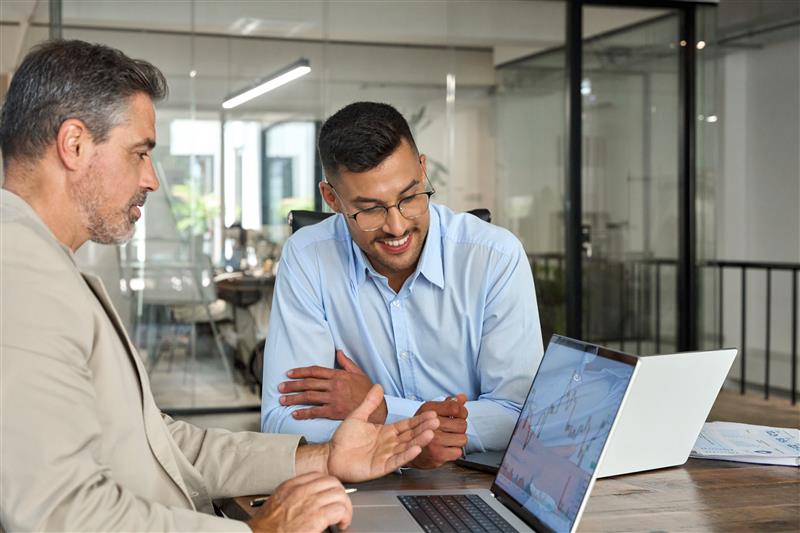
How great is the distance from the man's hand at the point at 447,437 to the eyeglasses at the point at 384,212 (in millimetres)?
416

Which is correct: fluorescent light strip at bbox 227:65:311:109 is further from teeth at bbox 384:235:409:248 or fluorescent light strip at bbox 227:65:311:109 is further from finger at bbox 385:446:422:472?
finger at bbox 385:446:422:472

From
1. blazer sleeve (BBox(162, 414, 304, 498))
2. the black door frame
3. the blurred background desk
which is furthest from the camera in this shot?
the black door frame

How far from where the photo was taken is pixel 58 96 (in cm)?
126

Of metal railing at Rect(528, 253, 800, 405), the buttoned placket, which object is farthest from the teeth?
metal railing at Rect(528, 253, 800, 405)

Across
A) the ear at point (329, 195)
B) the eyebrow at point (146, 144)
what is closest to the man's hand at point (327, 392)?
the ear at point (329, 195)

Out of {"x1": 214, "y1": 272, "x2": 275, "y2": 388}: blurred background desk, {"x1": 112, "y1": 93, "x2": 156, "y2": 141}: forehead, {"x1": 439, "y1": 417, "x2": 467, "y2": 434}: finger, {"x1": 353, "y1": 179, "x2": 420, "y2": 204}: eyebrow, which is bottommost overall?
{"x1": 214, "y1": 272, "x2": 275, "y2": 388}: blurred background desk

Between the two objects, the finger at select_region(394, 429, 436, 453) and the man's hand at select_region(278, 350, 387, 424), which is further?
the man's hand at select_region(278, 350, 387, 424)

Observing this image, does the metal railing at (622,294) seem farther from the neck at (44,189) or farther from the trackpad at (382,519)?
the neck at (44,189)

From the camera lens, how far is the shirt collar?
78.0 inches

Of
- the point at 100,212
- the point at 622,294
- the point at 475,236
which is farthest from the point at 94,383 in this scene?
the point at 622,294

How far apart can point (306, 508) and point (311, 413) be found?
55 cm

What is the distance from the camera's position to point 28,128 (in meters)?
1.26

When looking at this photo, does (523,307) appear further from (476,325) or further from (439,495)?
(439,495)

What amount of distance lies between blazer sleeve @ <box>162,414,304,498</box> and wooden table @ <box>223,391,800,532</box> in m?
0.03
